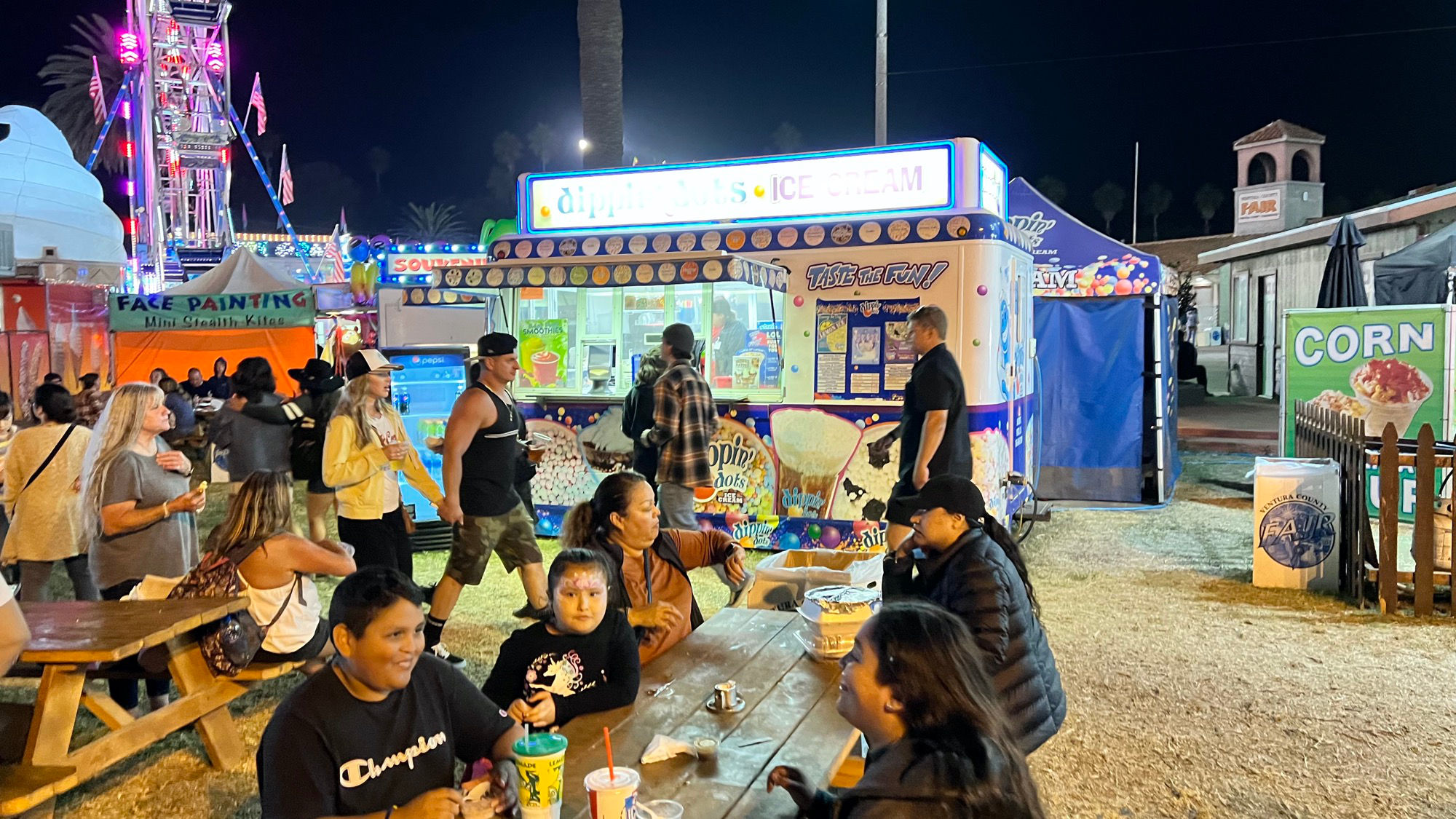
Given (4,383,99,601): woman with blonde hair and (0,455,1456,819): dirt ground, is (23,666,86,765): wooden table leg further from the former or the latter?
(4,383,99,601): woman with blonde hair

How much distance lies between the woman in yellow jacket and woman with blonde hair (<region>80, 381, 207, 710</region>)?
0.97 m

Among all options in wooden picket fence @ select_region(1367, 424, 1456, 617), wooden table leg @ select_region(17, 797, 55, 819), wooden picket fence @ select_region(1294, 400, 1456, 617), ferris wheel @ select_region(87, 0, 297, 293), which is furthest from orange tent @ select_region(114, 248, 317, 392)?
ferris wheel @ select_region(87, 0, 297, 293)

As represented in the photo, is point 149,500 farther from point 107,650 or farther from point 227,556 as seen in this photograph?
point 107,650

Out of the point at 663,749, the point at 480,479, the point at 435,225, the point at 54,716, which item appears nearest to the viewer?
the point at 663,749

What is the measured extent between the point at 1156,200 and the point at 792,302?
3055 inches

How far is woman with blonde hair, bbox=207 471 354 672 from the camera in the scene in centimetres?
430

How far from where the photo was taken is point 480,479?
5699 mm

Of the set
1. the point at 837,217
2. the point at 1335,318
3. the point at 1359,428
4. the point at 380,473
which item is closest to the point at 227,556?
the point at 380,473

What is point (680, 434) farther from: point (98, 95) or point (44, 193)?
point (98, 95)

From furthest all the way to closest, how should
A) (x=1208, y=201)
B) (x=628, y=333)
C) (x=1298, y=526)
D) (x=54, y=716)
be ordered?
(x=1208, y=201)
(x=628, y=333)
(x=1298, y=526)
(x=54, y=716)

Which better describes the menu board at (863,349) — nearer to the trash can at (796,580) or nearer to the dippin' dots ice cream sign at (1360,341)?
the trash can at (796,580)

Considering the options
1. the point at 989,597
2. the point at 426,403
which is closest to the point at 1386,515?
the point at 989,597

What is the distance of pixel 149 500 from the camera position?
4840mm

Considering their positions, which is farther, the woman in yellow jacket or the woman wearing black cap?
the woman wearing black cap
